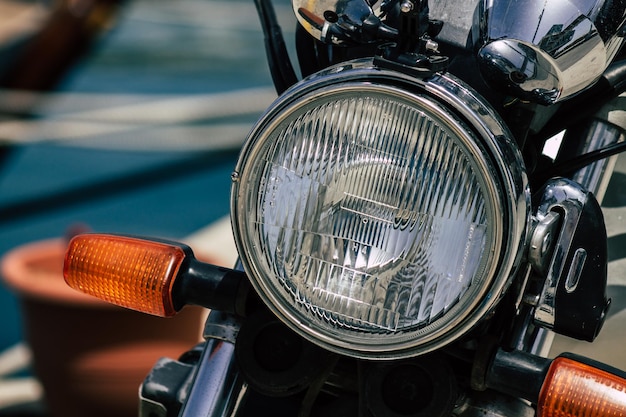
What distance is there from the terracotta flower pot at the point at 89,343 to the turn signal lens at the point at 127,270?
1.58 meters

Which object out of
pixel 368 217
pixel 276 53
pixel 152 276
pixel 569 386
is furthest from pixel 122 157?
pixel 569 386

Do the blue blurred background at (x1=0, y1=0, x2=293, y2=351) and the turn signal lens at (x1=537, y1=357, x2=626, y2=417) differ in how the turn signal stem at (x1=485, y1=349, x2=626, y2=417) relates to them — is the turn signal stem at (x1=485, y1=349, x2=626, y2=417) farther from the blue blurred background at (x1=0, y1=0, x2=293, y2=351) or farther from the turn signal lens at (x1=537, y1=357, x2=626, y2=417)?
the blue blurred background at (x1=0, y1=0, x2=293, y2=351)

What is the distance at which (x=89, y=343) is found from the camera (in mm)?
2740

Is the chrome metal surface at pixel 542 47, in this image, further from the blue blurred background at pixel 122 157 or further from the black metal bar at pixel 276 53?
the blue blurred background at pixel 122 157

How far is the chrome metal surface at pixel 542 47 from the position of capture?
869mm

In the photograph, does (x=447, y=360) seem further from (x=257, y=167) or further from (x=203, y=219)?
(x=203, y=219)

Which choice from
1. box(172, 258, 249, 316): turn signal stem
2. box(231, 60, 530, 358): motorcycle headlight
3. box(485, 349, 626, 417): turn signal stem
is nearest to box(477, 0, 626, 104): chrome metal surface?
box(231, 60, 530, 358): motorcycle headlight

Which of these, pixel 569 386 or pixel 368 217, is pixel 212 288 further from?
pixel 569 386

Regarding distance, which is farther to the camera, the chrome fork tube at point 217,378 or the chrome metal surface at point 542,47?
the chrome fork tube at point 217,378

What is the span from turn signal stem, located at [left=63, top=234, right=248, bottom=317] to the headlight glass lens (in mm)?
86

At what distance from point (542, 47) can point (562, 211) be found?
157mm

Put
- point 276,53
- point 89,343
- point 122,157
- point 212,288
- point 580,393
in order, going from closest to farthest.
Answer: point 580,393 → point 212,288 → point 276,53 → point 89,343 → point 122,157

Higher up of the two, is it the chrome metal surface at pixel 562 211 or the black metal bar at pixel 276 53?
the black metal bar at pixel 276 53

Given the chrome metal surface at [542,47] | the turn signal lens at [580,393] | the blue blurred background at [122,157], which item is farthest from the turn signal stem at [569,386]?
the blue blurred background at [122,157]
